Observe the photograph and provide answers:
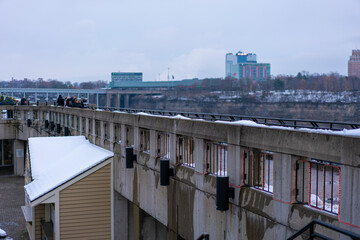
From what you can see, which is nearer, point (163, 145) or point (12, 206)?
point (163, 145)

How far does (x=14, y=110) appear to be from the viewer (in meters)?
52.8

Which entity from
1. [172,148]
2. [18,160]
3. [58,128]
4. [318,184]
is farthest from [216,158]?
[18,160]

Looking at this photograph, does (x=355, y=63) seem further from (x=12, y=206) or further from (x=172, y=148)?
(x=12, y=206)

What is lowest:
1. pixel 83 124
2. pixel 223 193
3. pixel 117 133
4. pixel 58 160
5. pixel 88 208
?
pixel 88 208

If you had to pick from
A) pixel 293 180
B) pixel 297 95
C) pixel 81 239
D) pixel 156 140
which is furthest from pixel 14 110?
pixel 293 180

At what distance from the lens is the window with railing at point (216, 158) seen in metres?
12.8

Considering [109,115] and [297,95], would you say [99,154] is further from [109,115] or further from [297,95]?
[297,95]

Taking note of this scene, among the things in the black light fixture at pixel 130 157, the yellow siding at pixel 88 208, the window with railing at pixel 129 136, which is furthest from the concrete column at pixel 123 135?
the black light fixture at pixel 130 157

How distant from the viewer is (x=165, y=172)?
15.6m

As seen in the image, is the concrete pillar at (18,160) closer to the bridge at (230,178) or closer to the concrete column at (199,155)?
the bridge at (230,178)

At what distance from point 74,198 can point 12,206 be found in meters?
16.8

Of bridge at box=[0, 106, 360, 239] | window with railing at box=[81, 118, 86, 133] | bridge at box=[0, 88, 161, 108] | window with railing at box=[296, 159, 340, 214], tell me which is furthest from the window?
bridge at box=[0, 88, 161, 108]

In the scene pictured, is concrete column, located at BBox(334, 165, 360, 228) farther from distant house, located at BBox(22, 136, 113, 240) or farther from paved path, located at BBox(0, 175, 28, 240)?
paved path, located at BBox(0, 175, 28, 240)

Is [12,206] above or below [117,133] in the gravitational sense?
below
